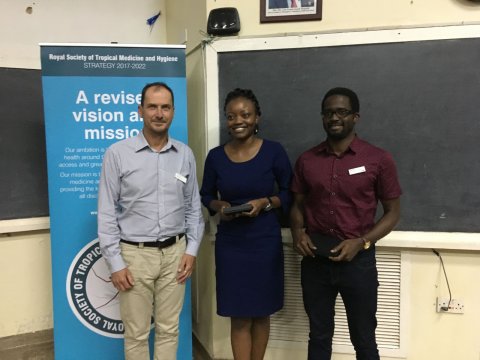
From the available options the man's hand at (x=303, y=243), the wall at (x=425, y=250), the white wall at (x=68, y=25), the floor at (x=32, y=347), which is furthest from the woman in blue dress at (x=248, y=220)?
the white wall at (x=68, y=25)

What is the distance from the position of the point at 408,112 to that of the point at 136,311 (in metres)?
1.69

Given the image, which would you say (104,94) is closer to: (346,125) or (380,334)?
(346,125)

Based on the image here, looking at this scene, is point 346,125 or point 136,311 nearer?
point 346,125

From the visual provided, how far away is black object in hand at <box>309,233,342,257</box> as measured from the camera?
1.49 meters

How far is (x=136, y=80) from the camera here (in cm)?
195

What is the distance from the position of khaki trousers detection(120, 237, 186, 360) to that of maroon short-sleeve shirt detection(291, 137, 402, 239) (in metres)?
0.68

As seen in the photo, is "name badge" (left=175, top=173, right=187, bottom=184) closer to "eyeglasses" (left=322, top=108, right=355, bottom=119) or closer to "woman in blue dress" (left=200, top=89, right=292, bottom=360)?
"woman in blue dress" (left=200, top=89, right=292, bottom=360)

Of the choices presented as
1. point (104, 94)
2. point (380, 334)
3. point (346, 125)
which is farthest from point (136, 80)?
point (380, 334)

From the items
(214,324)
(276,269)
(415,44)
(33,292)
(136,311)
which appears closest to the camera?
(136,311)

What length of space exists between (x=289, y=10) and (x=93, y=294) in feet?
6.36

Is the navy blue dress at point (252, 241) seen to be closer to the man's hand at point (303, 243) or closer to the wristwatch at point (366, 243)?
the man's hand at point (303, 243)

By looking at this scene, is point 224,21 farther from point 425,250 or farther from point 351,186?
point 425,250

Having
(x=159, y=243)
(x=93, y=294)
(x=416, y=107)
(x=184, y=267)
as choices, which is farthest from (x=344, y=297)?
(x=93, y=294)

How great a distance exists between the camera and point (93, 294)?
6.63 feet
